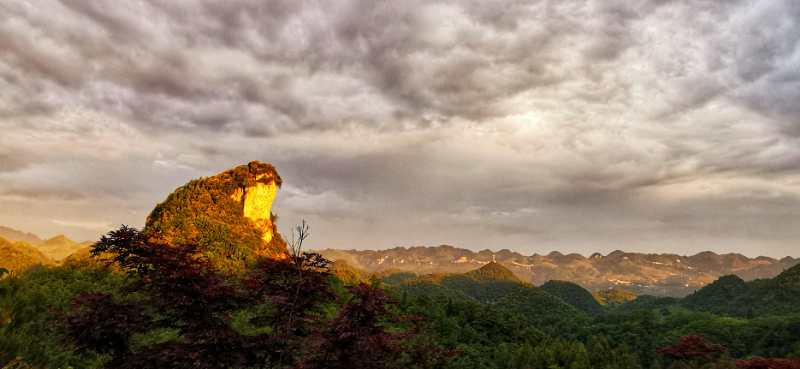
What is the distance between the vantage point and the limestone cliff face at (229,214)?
238 feet

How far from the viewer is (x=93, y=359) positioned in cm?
2309

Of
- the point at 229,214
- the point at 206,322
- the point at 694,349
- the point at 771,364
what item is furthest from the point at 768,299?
the point at 206,322

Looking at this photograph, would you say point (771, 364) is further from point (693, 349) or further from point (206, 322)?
point (206, 322)

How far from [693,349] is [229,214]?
3054 inches

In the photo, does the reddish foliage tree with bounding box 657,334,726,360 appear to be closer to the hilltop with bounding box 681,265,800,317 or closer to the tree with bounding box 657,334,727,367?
the tree with bounding box 657,334,727,367

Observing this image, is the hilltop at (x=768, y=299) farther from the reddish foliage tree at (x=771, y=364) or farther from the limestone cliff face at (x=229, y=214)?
the limestone cliff face at (x=229, y=214)

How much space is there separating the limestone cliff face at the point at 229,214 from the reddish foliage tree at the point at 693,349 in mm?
58306

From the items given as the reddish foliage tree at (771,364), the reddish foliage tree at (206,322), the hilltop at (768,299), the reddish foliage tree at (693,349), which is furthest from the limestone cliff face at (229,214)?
the hilltop at (768,299)

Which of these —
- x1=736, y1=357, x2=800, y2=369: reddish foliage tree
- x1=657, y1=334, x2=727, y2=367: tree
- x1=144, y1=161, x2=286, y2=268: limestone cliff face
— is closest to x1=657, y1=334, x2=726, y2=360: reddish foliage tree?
x1=657, y1=334, x2=727, y2=367: tree

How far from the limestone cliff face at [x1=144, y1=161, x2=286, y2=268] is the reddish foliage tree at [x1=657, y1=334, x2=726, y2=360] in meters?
58.3

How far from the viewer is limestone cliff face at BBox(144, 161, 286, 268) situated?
238 feet

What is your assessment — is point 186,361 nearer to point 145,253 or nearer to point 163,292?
point 163,292

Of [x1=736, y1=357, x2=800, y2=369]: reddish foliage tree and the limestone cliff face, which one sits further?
the limestone cliff face

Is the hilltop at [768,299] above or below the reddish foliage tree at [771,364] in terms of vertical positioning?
below
